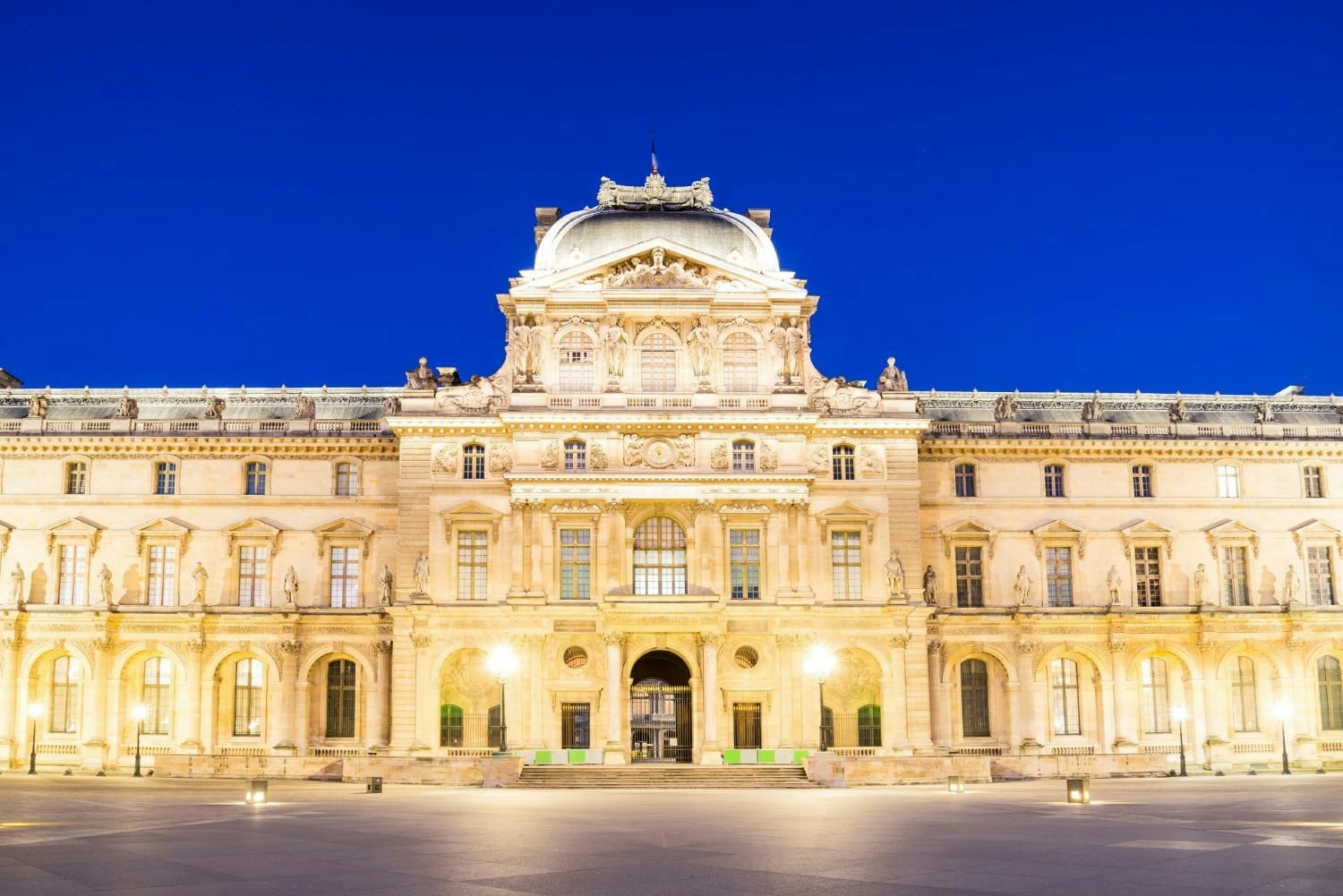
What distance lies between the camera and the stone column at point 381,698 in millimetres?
66375

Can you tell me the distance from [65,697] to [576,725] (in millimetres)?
25068

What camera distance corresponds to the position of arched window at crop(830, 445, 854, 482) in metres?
66.2

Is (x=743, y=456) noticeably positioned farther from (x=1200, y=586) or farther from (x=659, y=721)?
(x=1200, y=586)

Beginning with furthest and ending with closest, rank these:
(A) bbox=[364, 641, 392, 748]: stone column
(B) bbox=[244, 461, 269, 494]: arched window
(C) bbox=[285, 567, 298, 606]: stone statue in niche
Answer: (B) bbox=[244, 461, 269, 494]: arched window
(C) bbox=[285, 567, 298, 606]: stone statue in niche
(A) bbox=[364, 641, 392, 748]: stone column

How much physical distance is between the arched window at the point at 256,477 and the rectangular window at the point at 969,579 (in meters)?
34.5

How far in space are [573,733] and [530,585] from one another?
6.94 metres

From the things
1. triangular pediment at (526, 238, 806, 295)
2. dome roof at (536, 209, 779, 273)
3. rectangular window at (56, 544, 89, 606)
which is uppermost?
dome roof at (536, 209, 779, 273)

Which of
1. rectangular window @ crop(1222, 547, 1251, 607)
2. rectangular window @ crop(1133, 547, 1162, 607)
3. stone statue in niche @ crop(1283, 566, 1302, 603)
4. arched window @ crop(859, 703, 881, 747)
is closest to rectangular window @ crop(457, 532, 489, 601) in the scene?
arched window @ crop(859, 703, 881, 747)

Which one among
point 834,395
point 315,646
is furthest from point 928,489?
point 315,646

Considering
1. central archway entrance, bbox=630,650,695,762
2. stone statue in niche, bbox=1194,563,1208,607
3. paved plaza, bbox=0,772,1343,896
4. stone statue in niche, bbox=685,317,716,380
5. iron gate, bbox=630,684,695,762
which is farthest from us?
stone statue in niche, bbox=1194,563,1208,607

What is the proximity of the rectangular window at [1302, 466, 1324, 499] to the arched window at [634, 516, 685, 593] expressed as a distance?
106 ft

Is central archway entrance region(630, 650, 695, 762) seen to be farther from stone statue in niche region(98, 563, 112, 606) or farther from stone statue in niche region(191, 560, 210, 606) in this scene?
stone statue in niche region(98, 563, 112, 606)

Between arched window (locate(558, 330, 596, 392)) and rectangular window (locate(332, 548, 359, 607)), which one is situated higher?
arched window (locate(558, 330, 596, 392))

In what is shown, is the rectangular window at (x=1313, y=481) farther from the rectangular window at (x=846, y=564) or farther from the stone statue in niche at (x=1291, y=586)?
the rectangular window at (x=846, y=564)
